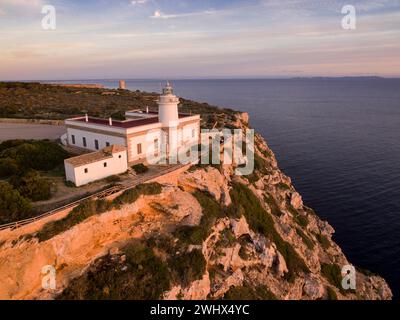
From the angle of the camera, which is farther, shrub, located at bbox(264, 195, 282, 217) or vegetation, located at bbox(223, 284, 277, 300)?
shrub, located at bbox(264, 195, 282, 217)

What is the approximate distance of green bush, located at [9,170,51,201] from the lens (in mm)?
21266

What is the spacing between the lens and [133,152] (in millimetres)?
30484

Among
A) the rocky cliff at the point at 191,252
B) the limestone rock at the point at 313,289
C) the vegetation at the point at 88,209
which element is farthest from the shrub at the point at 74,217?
the limestone rock at the point at 313,289

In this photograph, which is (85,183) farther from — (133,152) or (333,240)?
(333,240)

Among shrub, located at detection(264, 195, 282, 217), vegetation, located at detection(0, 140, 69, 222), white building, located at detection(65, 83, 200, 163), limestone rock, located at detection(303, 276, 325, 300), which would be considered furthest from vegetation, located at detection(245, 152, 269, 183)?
vegetation, located at detection(0, 140, 69, 222)

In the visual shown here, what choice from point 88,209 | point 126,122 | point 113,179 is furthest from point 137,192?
point 126,122

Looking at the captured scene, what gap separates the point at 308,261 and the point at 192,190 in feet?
52.3

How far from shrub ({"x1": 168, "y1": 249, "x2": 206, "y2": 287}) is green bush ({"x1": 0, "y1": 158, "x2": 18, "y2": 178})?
15.6 metres

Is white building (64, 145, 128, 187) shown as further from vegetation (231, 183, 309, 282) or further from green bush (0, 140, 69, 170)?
vegetation (231, 183, 309, 282)

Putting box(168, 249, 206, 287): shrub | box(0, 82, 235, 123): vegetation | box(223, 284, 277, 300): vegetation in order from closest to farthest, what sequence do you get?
box(168, 249, 206, 287): shrub < box(223, 284, 277, 300): vegetation < box(0, 82, 235, 123): vegetation

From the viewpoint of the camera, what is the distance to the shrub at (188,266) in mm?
20906

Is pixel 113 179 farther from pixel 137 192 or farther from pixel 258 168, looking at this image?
pixel 258 168

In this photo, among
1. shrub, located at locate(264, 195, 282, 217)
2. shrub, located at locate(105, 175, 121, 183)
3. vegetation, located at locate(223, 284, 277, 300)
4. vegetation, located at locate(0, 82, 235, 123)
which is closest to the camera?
vegetation, located at locate(223, 284, 277, 300)

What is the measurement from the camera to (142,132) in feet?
102
